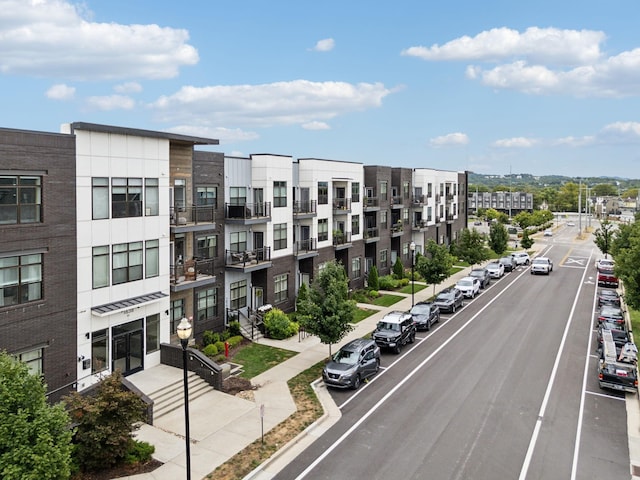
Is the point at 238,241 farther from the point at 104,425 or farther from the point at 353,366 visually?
the point at 104,425

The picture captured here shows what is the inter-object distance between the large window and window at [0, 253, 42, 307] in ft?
4.45

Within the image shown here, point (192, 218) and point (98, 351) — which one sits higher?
point (192, 218)

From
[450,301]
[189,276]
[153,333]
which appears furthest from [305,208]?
[153,333]

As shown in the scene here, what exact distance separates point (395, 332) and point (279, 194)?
12.0m

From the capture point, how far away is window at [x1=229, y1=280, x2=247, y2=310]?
30906mm

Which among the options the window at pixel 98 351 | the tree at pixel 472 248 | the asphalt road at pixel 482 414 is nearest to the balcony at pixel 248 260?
the asphalt road at pixel 482 414

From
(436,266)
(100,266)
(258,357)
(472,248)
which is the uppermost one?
(100,266)

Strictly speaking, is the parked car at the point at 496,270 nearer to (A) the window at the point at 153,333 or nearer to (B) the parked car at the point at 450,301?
(B) the parked car at the point at 450,301

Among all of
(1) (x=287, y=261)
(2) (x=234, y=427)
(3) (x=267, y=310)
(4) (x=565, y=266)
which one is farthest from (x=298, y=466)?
(4) (x=565, y=266)

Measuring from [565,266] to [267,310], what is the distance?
43.9 m

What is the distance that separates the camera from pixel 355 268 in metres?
44.4

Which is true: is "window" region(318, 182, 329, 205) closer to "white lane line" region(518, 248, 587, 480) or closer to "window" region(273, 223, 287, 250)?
"window" region(273, 223, 287, 250)

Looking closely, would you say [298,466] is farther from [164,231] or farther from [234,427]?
[164,231]

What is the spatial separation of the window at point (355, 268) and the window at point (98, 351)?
998 inches
